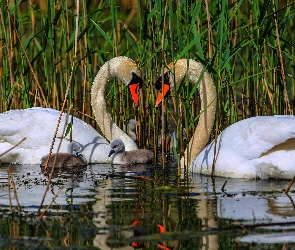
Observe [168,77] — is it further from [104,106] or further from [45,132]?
[45,132]

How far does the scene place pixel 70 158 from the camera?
9.95 metres

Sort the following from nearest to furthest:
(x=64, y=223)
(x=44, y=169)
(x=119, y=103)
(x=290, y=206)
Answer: (x=64, y=223), (x=290, y=206), (x=44, y=169), (x=119, y=103)

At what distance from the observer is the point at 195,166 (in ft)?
30.8

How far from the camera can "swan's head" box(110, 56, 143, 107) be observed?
10.5 meters

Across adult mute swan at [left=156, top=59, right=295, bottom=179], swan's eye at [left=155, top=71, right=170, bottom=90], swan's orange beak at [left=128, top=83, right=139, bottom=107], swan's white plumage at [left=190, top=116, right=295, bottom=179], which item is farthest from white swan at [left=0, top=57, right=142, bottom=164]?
swan's white plumage at [left=190, top=116, right=295, bottom=179]

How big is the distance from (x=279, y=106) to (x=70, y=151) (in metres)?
2.45

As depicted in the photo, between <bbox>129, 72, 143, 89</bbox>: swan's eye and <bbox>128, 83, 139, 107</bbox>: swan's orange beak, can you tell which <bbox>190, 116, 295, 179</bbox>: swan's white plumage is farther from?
<bbox>129, 72, 143, 89</bbox>: swan's eye

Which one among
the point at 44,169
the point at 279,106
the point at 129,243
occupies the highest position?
the point at 279,106

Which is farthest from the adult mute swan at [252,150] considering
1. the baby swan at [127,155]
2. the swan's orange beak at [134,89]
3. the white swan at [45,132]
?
the white swan at [45,132]

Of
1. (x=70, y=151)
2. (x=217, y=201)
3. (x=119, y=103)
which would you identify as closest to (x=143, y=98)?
(x=119, y=103)

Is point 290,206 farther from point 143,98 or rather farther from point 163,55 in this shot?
point 143,98

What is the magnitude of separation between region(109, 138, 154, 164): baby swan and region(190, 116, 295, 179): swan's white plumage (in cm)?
111

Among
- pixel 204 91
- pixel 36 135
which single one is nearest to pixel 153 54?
pixel 204 91

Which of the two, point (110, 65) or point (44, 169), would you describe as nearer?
point (44, 169)
